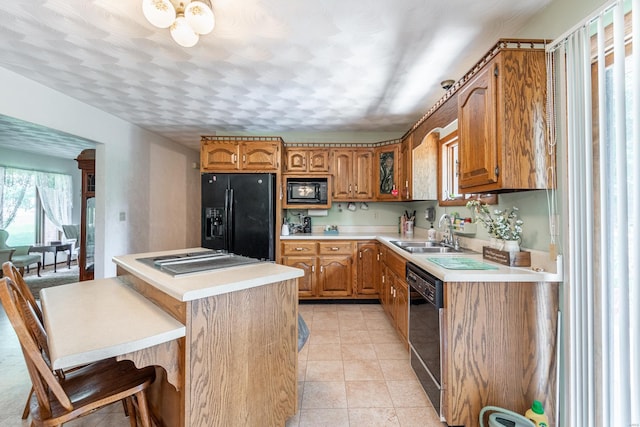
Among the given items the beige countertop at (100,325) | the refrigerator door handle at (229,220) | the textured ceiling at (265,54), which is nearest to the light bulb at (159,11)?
the textured ceiling at (265,54)

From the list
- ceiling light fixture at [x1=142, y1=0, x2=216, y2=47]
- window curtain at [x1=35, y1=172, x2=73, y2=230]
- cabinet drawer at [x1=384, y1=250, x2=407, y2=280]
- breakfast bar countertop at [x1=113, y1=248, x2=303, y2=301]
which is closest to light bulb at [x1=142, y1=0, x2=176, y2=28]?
ceiling light fixture at [x1=142, y1=0, x2=216, y2=47]

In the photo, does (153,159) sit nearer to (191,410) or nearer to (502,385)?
(191,410)

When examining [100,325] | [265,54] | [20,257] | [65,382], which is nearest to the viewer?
[100,325]

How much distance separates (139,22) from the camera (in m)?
1.77

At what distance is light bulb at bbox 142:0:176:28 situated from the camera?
142cm

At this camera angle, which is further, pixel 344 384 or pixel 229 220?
pixel 229 220

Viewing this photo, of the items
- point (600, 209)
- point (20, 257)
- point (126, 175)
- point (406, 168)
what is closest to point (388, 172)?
point (406, 168)

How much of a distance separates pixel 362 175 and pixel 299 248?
55.3 inches

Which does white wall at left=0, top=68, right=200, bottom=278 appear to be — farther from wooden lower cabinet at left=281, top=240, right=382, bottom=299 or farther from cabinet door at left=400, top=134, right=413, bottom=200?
cabinet door at left=400, top=134, right=413, bottom=200

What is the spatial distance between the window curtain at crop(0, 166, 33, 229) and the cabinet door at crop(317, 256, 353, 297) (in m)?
6.36

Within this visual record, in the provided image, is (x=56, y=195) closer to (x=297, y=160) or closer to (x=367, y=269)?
(x=297, y=160)

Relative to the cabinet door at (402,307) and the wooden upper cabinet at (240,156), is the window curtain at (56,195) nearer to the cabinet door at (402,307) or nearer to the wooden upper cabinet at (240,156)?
the wooden upper cabinet at (240,156)

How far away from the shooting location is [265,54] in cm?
210

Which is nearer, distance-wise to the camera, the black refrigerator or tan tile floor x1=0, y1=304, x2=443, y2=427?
tan tile floor x1=0, y1=304, x2=443, y2=427
